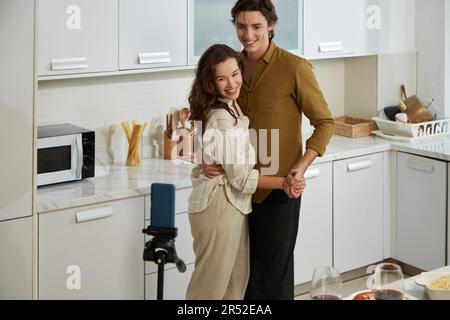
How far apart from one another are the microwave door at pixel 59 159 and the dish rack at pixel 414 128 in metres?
1.94

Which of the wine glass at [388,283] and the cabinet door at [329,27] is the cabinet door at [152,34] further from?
the wine glass at [388,283]

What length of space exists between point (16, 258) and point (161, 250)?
1.45m

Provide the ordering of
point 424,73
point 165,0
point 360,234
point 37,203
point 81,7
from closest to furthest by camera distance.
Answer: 1. point 37,203
2. point 81,7
3. point 165,0
4. point 360,234
5. point 424,73

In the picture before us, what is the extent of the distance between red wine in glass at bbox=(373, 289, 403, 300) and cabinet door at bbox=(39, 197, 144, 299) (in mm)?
1784

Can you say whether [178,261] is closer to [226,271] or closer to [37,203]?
[226,271]

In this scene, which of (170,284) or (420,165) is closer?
(170,284)

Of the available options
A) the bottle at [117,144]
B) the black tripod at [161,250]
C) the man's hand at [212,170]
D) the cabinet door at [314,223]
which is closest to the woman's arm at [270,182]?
the man's hand at [212,170]

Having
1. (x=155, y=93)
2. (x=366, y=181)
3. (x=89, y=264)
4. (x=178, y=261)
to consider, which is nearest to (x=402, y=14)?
(x=366, y=181)

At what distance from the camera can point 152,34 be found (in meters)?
4.18

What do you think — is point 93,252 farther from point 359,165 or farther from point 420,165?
point 420,165

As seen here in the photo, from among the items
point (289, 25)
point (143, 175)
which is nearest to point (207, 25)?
point (289, 25)

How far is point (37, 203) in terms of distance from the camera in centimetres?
366

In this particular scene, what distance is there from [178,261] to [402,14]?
11.1 feet

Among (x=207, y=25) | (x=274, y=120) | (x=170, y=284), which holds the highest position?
(x=207, y=25)
